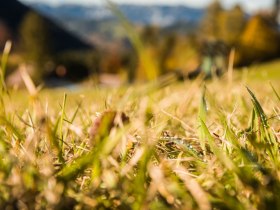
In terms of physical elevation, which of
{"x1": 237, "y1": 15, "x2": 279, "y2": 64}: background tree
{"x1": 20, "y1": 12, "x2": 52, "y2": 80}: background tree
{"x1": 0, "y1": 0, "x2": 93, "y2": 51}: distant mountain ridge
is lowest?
{"x1": 0, "y1": 0, "x2": 93, "y2": 51}: distant mountain ridge

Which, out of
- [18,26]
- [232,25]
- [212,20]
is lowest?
[18,26]

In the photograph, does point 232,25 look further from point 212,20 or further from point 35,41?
point 35,41

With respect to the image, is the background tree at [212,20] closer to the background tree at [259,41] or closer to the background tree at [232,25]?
the background tree at [232,25]

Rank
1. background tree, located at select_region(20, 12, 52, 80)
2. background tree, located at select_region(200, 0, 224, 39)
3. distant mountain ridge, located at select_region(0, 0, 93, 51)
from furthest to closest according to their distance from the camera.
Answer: distant mountain ridge, located at select_region(0, 0, 93, 51) < background tree, located at select_region(20, 12, 52, 80) < background tree, located at select_region(200, 0, 224, 39)

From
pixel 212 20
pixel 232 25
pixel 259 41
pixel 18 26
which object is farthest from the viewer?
pixel 18 26

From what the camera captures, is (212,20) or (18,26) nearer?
(212,20)

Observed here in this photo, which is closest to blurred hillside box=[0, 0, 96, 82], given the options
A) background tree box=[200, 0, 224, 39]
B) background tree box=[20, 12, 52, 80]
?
background tree box=[20, 12, 52, 80]

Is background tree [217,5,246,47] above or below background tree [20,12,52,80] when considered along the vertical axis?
above

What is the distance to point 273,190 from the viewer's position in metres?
0.62

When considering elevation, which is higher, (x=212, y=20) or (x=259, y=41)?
(x=212, y=20)

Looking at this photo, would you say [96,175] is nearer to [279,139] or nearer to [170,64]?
[279,139]

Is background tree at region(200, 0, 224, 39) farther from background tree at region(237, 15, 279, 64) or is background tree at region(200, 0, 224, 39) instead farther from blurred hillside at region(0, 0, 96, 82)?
blurred hillside at region(0, 0, 96, 82)

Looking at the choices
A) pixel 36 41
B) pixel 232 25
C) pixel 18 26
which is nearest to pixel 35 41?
pixel 36 41

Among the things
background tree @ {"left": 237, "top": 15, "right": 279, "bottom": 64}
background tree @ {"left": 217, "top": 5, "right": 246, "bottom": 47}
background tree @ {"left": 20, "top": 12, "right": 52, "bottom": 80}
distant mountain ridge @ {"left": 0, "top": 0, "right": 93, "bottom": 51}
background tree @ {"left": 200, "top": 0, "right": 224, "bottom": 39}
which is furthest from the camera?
distant mountain ridge @ {"left": 0, "top": 0, "right": 93, "bottom": 51}
